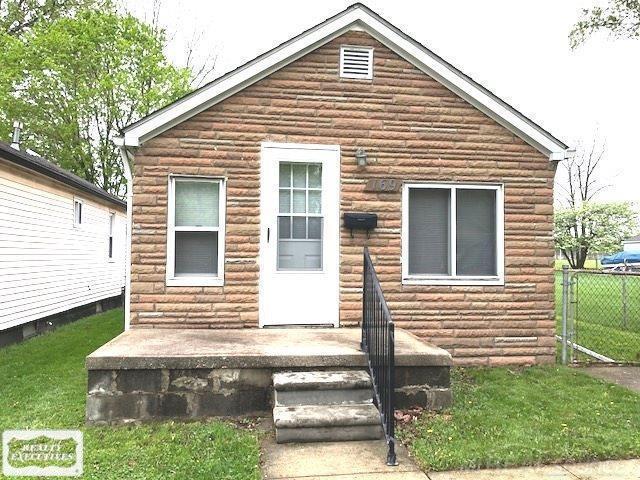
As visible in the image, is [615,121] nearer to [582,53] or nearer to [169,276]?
[582,53]

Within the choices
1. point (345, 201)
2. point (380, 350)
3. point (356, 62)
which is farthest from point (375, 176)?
point (380, 350)

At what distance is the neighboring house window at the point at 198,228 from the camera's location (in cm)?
634

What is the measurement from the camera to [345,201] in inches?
258

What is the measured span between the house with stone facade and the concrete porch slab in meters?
0.39

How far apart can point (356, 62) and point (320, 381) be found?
4333mm

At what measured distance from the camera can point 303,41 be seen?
21.3 ft

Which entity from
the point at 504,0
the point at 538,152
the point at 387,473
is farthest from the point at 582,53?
the point at 387,473

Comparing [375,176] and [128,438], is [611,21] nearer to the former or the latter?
[375,176]

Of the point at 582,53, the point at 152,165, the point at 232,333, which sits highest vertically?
the point at 582,53

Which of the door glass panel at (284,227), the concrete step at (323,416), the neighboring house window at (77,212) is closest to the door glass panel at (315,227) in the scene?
the door glass panel at (284,227)

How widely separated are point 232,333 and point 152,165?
2.33 meters

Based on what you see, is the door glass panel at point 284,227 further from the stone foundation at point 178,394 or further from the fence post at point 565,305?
the fence post at point 565,305

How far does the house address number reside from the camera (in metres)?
6.61

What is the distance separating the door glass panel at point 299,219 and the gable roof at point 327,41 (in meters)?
1.26
